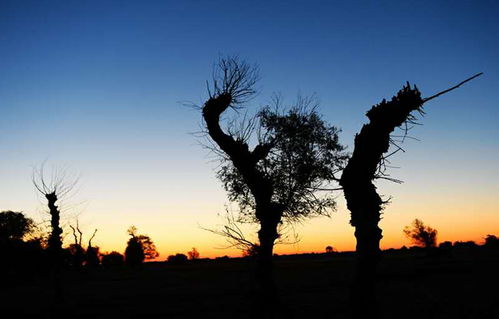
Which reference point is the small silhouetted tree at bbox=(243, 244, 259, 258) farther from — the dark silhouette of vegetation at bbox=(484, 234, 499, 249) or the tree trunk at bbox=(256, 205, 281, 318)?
the dark silhouette of vegetation at bbox=(484, 234, 499, 249)

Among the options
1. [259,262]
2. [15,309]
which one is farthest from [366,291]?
[15,309]

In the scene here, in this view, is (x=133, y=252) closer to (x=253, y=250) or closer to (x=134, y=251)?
(x=134, y=251)

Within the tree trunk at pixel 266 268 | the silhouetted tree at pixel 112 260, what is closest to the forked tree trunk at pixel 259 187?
the tree trunk at pixel 266 268

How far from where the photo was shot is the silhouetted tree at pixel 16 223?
85400mm

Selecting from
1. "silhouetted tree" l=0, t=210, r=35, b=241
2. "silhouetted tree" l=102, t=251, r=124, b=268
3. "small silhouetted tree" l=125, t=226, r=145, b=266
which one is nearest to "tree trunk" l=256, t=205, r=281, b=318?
"silhouetted tree" l=0, t=210, r=35, b=241

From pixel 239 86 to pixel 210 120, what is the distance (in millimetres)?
2594

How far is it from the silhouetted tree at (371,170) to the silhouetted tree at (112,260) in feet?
539

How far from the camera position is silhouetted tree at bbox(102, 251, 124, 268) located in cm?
15709

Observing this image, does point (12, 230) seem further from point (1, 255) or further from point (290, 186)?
point (290, 186)

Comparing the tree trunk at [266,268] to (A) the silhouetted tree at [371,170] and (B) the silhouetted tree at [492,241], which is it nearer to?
(A) the silhouetted tree at [371,170]

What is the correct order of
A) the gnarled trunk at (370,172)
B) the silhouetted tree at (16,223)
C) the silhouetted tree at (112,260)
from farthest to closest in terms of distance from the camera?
the silhouetted tree at (112,260) → the silhouetted tree at (16,223) → the gnarled trunk at (370,172)

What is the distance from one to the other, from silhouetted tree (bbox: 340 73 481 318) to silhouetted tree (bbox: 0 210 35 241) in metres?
95.0

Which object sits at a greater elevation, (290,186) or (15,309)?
(290,186)

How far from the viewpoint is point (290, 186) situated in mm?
23156
